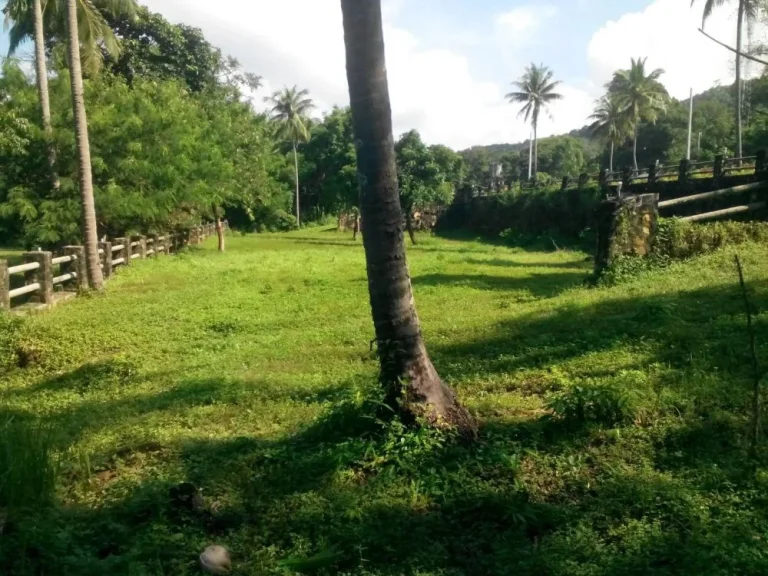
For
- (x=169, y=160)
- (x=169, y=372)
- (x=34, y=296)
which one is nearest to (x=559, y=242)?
(x=169, y=160)

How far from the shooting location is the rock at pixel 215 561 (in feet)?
11.4

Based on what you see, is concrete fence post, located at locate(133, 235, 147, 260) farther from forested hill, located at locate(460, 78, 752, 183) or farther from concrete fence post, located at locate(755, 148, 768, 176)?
forested hill, located at locate(460, 78, 752, 183)

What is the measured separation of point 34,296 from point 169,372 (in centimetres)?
609

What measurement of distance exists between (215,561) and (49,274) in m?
10.8

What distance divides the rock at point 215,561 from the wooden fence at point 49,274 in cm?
846

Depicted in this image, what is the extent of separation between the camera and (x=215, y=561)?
11.5 ft

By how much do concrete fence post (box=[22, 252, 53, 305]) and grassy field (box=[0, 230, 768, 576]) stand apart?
3998mm

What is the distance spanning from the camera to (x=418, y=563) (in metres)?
3.48

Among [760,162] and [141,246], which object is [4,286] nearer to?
[141,246]

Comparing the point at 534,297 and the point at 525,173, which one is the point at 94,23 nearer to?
the point at 534,297

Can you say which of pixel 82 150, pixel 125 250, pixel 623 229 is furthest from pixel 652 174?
pixel 82 150

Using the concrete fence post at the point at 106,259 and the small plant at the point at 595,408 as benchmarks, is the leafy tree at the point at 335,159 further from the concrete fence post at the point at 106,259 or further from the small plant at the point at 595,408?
the small plant at the point at 595,408

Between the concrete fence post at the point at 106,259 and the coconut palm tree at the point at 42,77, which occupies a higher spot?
the coconut palm tree at the point at 42,77

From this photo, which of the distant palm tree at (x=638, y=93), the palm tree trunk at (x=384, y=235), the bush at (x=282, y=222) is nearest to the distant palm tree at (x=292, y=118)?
the bush at (x=282, y=222)
